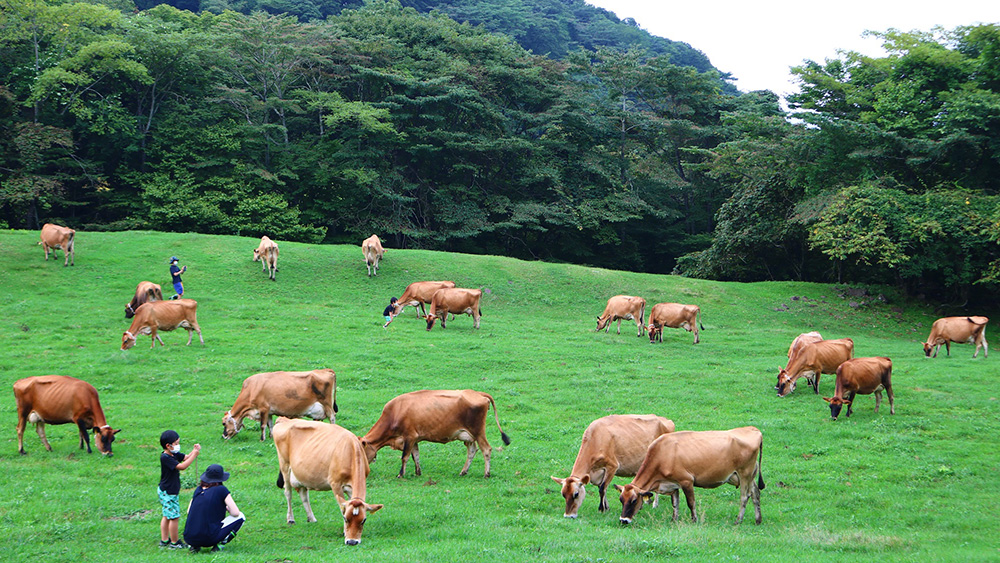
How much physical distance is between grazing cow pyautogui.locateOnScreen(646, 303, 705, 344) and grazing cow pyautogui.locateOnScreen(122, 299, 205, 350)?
16.1m

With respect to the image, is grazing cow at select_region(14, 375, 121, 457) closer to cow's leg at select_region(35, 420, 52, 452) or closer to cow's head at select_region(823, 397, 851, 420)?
cow's leg at select_region(35, 420, 52, 452)

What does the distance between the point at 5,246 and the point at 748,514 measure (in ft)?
111

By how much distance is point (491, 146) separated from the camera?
51.9 meters

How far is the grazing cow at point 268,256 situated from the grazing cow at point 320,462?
74.0 feet

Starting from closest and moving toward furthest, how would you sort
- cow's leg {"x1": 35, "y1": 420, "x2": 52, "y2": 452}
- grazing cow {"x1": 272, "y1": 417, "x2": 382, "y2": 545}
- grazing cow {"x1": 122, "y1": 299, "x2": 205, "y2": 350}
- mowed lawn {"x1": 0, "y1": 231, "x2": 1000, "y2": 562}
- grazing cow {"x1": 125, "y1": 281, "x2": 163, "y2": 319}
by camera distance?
mowed lawn {"x1": 0, "y1": 231, "x2": 1000, "y2": 562} < grazing cow {"x1": 272, "y1": 417, "x2": 382, "y2": 545} < cow's leg {"x1": 35, "y1": 420, "x2": 52, "y2": 452} < grazing cow {"x1": 122, "y1": 299, "x2": 205, "y2": 350} < grazing cow {"x1": 125, "y1": 281, "x2": 163, "y2": 319}

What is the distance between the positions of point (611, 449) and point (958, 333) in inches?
800

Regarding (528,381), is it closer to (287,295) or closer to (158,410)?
(158,410)

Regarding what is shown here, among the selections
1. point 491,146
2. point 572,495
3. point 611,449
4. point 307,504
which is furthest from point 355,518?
point 491,146

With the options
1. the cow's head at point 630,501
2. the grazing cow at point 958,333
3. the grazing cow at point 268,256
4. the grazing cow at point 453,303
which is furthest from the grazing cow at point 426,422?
the grazing cow at point 268,256

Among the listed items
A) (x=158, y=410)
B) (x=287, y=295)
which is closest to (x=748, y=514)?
(x=158, y=410)

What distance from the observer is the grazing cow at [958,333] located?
84.0ft

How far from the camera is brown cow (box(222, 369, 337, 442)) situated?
579 inches

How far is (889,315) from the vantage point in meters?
34.6

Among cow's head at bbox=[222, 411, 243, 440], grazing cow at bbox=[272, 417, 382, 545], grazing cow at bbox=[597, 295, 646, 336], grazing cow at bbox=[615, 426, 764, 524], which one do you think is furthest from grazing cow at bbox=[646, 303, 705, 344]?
grazing cow at bbox=[272, 417, 382, 545]
